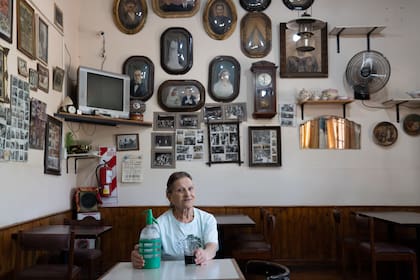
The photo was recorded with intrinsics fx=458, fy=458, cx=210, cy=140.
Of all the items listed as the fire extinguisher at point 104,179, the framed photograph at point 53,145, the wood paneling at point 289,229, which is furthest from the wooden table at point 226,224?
the framed photograph at point 53,145

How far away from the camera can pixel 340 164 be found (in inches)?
230

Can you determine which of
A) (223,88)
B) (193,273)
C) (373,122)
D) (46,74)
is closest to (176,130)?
(223,88)

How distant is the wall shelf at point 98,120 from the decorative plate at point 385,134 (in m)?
2.90

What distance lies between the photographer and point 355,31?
586 cm

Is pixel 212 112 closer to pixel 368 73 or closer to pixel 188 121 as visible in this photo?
pixel 188 121

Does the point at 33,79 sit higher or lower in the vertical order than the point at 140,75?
lower

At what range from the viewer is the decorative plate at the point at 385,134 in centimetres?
584

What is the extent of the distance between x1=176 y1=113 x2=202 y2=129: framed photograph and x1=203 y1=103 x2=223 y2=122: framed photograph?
106 mm

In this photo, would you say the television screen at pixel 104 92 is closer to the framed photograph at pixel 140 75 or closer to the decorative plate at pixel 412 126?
the framed photograph at pixel 140 75

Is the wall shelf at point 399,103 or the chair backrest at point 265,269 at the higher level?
Result: the wall shelf at point 399,103

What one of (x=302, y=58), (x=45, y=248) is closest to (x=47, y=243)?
(x=45, y=248)

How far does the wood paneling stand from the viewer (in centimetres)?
574

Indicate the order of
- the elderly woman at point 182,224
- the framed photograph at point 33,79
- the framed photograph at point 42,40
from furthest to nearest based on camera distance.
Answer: the framed photograph at point 42,40
the framed photograph at point 33,79
the elderly woman at point 182,224

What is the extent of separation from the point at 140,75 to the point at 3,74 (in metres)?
2.37
